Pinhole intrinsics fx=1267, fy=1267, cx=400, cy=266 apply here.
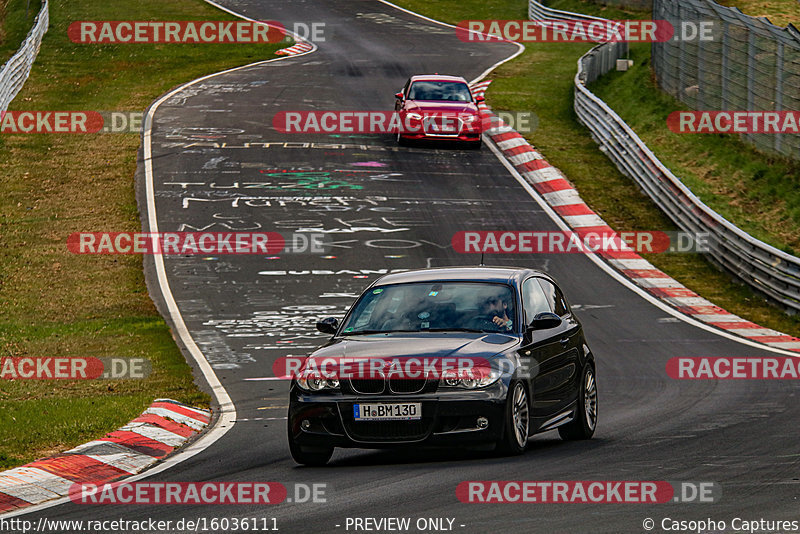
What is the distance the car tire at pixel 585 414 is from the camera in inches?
436

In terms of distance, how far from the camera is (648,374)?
15.1 m

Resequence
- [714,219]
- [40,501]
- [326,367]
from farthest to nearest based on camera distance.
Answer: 1. [714,219]
2. [326,367]
3. [40,501]

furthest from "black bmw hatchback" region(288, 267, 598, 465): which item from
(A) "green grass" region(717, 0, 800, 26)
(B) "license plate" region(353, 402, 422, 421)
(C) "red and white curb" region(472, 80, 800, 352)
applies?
(A) "green grass" region(717, 0, 800, 26)

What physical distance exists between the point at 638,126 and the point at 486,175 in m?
5.67

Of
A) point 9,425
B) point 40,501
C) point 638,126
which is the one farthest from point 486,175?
point 40,501

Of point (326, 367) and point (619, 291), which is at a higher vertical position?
point (326, 367)

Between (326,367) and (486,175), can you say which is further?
(486,175)

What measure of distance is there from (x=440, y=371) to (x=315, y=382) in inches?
38.5

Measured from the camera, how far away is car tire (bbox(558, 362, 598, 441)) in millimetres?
11062

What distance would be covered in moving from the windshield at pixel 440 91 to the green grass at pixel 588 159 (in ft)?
7.60

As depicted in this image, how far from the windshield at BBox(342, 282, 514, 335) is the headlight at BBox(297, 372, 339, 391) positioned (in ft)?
2.90

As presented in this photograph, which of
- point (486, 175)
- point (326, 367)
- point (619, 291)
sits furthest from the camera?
point (486, 175)

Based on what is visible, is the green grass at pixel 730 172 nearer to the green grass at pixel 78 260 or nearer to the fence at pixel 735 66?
the fence at pixel 735 66

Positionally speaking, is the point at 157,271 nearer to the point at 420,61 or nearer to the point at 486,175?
the point at 486,175
